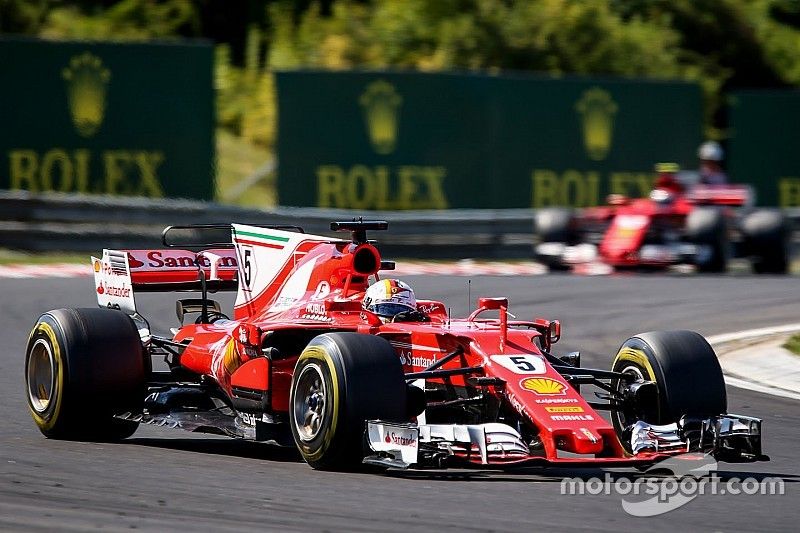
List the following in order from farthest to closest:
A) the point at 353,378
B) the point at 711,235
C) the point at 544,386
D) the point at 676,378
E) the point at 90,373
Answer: the point at 711,235 < the point at 90,373 < the point at 676,378 < the point at 544,386 < the point at 353,378

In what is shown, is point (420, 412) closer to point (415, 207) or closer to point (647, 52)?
point (415, 207)

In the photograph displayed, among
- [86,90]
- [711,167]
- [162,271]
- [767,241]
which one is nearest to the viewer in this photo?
[162,271]

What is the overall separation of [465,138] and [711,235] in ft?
12.5

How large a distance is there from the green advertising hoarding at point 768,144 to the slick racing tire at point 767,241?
3612mm

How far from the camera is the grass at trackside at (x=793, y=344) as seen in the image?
13.5 m

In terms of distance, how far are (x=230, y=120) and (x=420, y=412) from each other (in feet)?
67.0

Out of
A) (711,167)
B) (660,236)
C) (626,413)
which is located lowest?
(626,413)

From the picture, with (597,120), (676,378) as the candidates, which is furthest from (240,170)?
(676,378)

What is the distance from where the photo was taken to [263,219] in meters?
20.6

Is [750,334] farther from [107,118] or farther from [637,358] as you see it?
[107,118]

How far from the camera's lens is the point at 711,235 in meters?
21.2

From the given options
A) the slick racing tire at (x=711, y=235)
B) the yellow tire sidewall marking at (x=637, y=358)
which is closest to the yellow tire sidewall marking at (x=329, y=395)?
the yellow tire sidewall marking at (x=637, y=358)

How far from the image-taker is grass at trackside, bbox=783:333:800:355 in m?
13.5

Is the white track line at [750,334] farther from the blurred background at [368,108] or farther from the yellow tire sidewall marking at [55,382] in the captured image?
the blurred background at [368,108]
